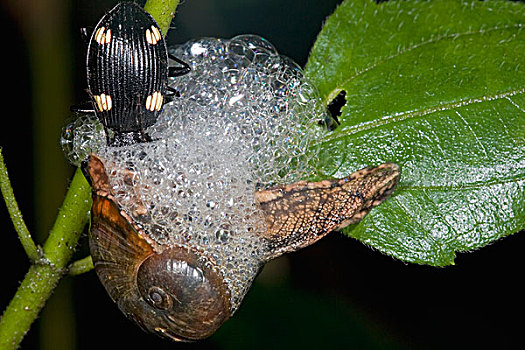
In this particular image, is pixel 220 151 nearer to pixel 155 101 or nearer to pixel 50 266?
pixel 155 101

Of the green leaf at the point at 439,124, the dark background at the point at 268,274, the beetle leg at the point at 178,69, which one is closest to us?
the green leaf at the point at 439,124

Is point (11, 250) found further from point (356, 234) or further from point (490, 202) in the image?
point (490, 202)

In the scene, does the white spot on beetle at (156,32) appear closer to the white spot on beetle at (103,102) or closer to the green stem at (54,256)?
the green stem at (54,256)

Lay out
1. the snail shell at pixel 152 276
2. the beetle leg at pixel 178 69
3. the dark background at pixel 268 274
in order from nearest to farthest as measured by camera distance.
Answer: the snail shell at pixel 152 276
the beetle leg at pixel 178 69
the dark background at pixel 268 274

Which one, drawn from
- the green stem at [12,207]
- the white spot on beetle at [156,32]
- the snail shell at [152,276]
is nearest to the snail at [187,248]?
the snail shell at [152,276]

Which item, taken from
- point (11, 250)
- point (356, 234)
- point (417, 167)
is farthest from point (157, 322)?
point (11, 250)

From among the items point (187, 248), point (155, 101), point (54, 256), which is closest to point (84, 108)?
point (155, 101)

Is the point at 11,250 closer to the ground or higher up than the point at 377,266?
closer to the ground

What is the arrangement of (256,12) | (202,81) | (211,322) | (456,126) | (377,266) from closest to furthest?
(211,322) → (456,126) → (202,81) → (377,266) → (256,12)
